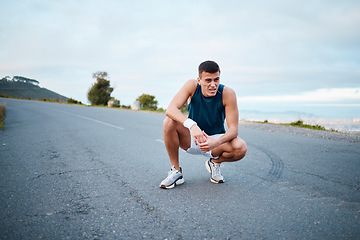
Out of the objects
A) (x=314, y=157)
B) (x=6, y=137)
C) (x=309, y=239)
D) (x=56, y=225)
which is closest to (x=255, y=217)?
(x=309, y=239)

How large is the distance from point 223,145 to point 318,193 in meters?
1.27

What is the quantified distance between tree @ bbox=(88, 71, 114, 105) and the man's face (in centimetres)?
3330

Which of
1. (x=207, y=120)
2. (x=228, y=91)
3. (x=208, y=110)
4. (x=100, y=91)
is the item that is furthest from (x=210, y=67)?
(x=100, y=91)

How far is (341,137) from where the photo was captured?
20.8 feet

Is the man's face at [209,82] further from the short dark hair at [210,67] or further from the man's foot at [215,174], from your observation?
the man's foot at [215,174]

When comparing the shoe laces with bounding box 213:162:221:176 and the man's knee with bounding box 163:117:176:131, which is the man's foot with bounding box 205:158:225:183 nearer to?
the shoe laces with bounding box 213:162:221:176

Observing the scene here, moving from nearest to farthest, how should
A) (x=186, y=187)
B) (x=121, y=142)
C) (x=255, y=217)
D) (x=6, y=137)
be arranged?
(x=255, y=217), (x=186, y=187), (x=121, y=142), (x=6, y=137)

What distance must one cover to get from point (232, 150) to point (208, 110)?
629 mm

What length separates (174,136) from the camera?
10.0 feet

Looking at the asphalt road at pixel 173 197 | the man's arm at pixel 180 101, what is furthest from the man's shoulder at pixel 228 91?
the asphalt road at pixel 173 197

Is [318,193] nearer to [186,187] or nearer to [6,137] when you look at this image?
[186,187]

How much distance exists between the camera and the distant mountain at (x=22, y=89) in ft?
148

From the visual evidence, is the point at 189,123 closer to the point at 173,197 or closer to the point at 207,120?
the point at 207,120

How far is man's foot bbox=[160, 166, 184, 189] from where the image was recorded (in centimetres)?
283
